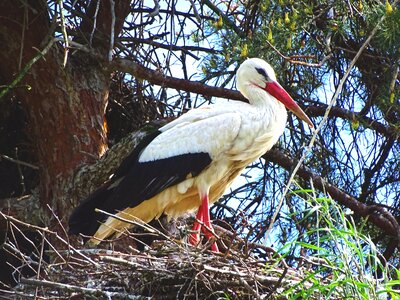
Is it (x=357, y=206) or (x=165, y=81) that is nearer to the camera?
(x=357, y=206)

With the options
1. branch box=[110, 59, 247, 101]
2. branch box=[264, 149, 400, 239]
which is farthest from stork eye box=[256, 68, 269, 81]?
branch box=[264, 149, 400, 239]

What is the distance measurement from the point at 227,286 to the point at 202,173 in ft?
4.68

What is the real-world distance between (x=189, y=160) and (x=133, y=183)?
0.33 m

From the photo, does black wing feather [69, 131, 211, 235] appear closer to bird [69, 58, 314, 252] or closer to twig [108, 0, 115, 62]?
bird [69, 58, 314, 252]

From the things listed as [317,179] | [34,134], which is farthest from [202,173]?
[34,134]

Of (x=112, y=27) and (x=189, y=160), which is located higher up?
(x=112, y=27)

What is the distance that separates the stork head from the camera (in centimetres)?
727

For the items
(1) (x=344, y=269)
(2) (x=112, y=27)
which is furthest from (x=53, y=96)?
(1) (x=344, y=269)

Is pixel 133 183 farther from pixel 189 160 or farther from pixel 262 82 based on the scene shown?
pixel 262 82

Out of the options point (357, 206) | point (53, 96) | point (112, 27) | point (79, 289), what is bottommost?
point (79, 289)

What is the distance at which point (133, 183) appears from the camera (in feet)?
23.0

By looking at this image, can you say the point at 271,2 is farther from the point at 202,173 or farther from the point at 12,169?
the point at 12,169

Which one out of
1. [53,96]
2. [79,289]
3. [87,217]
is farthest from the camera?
[53,96]

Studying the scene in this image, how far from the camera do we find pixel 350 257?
5344 millimetres
